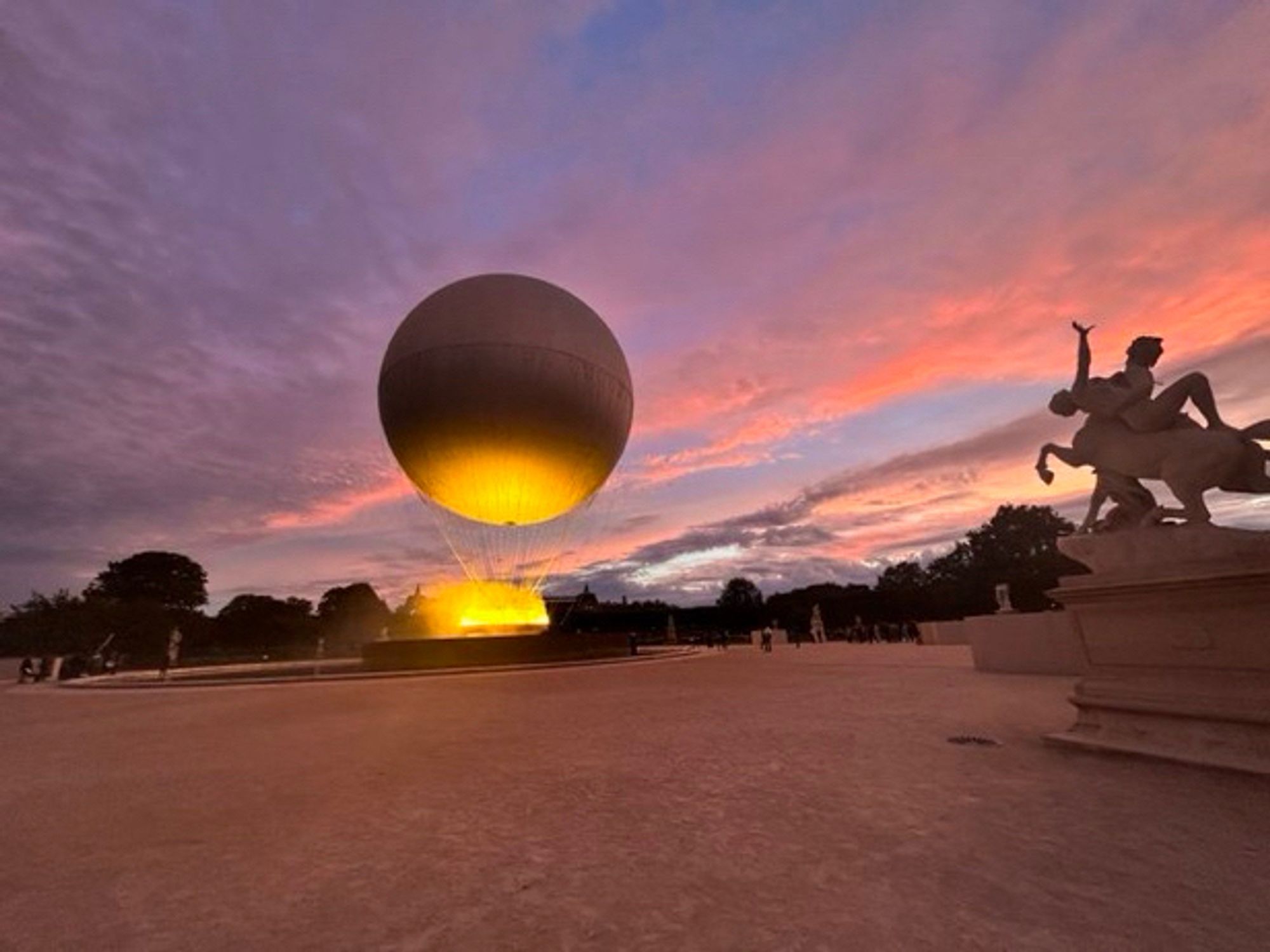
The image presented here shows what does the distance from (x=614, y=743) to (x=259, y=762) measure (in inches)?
197

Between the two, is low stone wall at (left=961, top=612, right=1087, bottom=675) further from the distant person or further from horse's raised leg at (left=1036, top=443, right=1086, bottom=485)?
the distant person

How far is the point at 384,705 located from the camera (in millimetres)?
14672

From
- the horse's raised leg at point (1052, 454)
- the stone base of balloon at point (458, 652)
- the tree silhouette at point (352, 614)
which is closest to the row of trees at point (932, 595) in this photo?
the tree silhouette at point (352, 614)

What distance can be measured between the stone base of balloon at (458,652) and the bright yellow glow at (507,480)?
608 centimetres

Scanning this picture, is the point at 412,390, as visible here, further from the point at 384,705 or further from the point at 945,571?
the point at 945,571

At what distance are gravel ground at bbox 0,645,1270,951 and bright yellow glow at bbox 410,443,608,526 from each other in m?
17.8

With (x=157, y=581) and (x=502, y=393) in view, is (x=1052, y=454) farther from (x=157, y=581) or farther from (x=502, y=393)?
(x=157, y=581)

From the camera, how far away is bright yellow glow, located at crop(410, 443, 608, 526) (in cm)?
2692

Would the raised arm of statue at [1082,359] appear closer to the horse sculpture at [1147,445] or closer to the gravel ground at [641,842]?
the horse sculpture at [1147,445]

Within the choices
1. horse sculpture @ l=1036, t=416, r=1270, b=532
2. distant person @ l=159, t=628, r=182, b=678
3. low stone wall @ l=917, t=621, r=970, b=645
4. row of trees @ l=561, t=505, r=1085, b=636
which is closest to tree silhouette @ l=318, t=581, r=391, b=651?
row of trees @ l=561, t=505, r=1085, b=636

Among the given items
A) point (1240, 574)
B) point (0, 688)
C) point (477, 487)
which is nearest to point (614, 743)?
point (1240, 574)

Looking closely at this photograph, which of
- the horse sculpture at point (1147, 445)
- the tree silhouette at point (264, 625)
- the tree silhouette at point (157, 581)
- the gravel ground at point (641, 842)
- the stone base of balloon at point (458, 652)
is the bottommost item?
the gravel ground at point (641, 842)

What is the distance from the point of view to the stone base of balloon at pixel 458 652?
27.1 metres

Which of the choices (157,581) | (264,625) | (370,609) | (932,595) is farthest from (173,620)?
(932,595)
